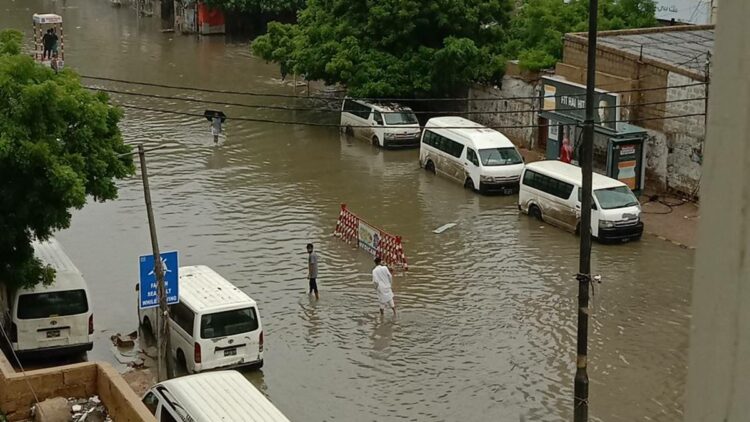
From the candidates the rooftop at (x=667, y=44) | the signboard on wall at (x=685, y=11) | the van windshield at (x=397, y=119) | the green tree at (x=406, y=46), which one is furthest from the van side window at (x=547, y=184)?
the signboard on wall at (x=685, y=11)

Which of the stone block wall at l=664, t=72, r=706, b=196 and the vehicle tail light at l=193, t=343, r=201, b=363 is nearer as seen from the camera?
the vehicle tail light at l=193, t=343, r=201, b=363

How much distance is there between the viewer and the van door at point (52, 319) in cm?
1753

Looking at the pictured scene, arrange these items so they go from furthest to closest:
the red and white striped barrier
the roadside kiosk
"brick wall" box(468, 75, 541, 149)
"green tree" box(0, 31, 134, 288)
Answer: the roadside kiosk → "brick wall" box(468, 75, 541, 149) → the red and white striped barrier → "green tree" box(0, 31, 134, 288)

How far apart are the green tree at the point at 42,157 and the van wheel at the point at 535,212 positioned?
1187cm

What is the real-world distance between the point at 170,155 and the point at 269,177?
13.8ft

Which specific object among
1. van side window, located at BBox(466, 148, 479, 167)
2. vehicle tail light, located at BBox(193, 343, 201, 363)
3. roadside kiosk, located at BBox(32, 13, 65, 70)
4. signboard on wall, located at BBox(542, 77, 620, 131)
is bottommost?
vehicle tail light, located at BBox(193, 343, 201, 363)

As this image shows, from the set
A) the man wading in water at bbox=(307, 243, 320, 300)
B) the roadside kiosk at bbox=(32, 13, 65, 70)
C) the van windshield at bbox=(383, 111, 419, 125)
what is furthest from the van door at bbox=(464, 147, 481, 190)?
the roadside kiosk at bbox=(32, 13, 65, 70)

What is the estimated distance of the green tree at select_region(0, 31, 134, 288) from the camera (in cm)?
1631

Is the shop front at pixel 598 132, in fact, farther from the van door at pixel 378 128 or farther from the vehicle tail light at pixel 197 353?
the vehicle tail light at pixel 197 353

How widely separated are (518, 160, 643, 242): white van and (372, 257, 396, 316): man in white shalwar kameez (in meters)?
6.66

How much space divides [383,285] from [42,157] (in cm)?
658

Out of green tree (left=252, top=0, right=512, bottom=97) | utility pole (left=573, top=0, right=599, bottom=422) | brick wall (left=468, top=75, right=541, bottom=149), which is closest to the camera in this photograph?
utility pole (left=573, top=0, right=599, bottom=422)

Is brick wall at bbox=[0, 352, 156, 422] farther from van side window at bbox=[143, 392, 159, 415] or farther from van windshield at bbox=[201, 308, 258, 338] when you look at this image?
van windshield at bbox=[201, 308, 258, 338]

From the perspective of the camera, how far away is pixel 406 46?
36.4 meters
